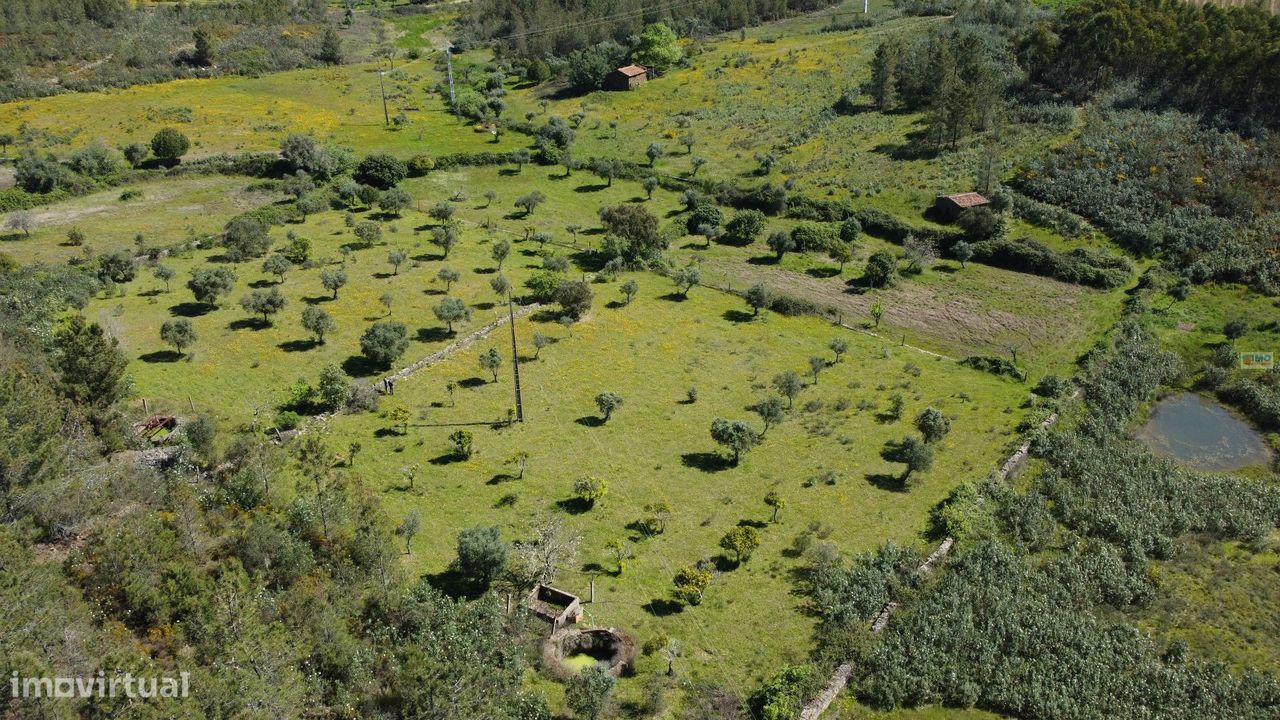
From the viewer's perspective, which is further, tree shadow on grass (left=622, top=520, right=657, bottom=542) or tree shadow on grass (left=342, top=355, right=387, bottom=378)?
tree shadow on grass (left=342, top=355, right=387, bottom=378)

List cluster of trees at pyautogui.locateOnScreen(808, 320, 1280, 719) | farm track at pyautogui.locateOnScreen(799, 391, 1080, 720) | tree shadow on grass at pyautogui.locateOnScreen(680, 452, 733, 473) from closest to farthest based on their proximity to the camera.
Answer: farm track at pyautogui.locateOnScreen(799, 391, 1080, 720), cluster of trees at pyautogui.locateOnScreen(808, 320, 1280, 719), tree shadow on grass at pyautogui.locateOnScreen(680, 452, 733, 473)

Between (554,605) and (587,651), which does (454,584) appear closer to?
(554,605)

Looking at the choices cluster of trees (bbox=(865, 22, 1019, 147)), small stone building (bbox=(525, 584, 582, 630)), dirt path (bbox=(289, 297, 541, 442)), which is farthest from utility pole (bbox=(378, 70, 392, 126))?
small stone building (bbox=(525, 584, 582, 630))

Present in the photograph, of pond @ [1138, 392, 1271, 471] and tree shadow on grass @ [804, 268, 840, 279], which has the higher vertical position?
tree shadow on grass @ [804, 268, 840, 279]

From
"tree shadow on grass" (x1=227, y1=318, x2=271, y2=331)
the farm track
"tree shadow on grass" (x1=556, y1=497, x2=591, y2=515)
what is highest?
"tree shadow on grass" (x1=227, y1=318, x2=271, y2=331)

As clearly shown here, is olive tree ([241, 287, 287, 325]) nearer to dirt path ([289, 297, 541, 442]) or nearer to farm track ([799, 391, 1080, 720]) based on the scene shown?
dirt path ([289, 297, 541, 442])

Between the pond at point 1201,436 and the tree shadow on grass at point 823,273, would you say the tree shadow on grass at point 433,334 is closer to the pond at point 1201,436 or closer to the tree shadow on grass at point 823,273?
the tree shadow on grass at point 823,273
